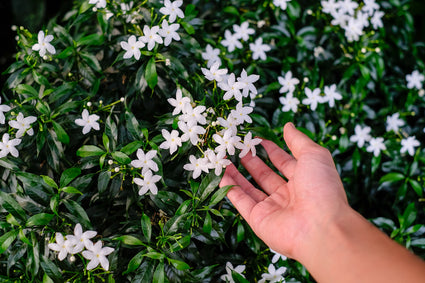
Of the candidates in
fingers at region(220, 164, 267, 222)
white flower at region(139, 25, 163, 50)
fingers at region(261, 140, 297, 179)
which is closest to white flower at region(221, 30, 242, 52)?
white flower at region(139, 25, 163, 50)

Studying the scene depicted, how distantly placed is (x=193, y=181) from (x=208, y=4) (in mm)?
1329

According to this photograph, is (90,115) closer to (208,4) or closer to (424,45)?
(208,4)

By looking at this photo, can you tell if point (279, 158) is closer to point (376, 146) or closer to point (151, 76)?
point (151, 76)

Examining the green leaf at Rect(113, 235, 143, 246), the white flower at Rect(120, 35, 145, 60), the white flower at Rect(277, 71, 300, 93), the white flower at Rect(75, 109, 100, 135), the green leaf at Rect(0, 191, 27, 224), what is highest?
the white flower at Rect(120, 35, 145, 60)

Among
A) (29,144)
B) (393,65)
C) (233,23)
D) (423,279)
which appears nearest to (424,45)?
(393,65)

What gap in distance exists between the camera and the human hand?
4.50 feet

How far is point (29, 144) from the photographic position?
159 centimetres

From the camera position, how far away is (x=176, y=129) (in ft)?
5.31

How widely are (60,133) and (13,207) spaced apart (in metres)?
0.35

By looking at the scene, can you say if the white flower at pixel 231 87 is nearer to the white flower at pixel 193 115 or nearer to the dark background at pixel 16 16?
the white flower at pixel 193 115

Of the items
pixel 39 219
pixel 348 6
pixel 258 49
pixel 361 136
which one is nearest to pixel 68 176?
pixel 39 219

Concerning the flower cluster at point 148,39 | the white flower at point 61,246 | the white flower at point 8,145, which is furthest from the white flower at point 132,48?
the white flower at point 61,246

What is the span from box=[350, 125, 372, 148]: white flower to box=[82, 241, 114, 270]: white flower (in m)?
1.59

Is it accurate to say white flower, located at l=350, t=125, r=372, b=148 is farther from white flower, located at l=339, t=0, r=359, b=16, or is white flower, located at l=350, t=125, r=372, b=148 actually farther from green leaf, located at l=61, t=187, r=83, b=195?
green leaf, located at l=61, t=187, r=83, b=195
